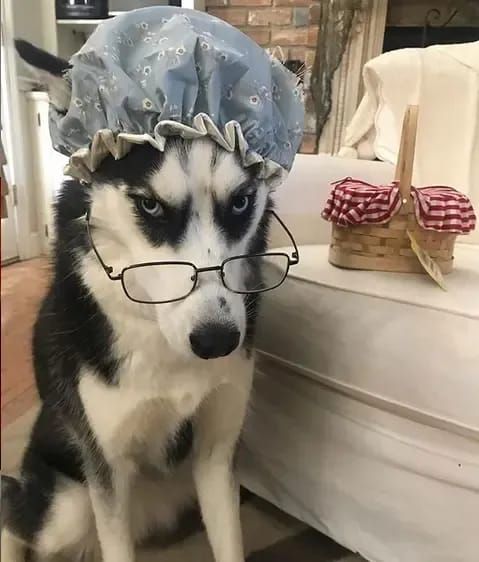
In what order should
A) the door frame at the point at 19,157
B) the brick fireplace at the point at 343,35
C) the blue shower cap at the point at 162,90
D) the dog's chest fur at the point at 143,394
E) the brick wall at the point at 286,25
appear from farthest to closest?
the brick fireplace at the point at 343,35
the brick wall at the point at 286,25
the dog's chest fur at the point at 143,394
the blue shower cap at the point at 162,90
the door frame at the point at 19,157

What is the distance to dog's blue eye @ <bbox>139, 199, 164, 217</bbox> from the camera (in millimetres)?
784

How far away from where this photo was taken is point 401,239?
3.56 ft

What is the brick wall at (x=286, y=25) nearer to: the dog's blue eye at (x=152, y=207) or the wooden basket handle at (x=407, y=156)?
the wooden basket handle at (x=407, y=156)

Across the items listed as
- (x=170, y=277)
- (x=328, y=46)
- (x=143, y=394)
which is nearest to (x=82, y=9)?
(x=170, y=277)

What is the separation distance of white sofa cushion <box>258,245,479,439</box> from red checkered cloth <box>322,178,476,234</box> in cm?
9

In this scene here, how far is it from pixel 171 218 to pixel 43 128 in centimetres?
24

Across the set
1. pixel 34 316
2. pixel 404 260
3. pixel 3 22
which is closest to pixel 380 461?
pixel 404 260

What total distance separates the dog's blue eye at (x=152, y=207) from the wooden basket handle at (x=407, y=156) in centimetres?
46

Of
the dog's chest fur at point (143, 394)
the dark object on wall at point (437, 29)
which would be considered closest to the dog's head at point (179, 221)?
the dog's chest fur at point (143, 394)

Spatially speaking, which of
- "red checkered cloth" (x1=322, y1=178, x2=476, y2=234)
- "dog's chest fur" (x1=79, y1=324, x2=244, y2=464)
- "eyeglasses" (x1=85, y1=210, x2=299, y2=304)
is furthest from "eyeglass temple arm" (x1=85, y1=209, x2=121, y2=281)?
"red checkered cloth" (x1=322, y1=178, x2=476, y2=234)

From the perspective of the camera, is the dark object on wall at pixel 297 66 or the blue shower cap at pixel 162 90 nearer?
the blue shower cap at pixel 162 90

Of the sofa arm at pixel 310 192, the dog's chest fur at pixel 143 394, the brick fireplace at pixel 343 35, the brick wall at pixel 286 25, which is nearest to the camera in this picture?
the dog's chest fur at pixel 143 394

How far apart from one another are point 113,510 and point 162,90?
0.59 meters

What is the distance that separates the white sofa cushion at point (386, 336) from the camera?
36.7 inches
